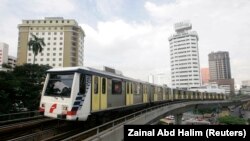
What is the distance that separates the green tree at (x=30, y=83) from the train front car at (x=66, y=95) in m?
17.8

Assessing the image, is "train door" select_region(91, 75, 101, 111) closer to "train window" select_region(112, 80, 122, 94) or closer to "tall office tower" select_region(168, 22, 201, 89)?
"train window" select_region(112, 80, 122, 94)

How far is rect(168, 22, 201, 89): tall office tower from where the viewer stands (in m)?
145

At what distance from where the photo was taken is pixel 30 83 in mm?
30844

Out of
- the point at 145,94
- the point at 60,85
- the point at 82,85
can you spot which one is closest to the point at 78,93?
the point at 82,85

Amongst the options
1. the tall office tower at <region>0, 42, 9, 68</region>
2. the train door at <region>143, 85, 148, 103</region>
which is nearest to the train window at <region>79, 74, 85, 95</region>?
the train door at <region>143, 85, 148, 103</region>

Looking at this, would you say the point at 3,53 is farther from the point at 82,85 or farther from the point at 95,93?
the point at 82,85

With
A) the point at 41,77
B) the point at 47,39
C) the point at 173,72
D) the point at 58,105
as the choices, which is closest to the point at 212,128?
the point at 58,105

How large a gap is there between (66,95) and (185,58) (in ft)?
474

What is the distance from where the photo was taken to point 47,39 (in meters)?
94.4

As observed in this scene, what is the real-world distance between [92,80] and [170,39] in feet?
511

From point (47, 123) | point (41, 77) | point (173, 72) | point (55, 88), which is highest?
point (173, 72)

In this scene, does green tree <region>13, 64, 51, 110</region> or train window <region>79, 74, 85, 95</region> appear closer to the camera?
train window <region>79, 74, 85, 95</region>

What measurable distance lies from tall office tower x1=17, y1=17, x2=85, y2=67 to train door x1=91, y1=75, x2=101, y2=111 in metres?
78.4

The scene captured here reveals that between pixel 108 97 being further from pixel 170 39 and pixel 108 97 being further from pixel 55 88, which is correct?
pixel 170 39
